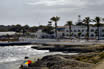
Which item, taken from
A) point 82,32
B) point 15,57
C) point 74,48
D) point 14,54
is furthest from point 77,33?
point 15,57

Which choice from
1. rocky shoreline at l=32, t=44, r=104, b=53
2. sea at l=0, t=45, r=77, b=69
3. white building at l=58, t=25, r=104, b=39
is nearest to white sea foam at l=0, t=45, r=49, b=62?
sea at l=0, t=45, r=77, b=69

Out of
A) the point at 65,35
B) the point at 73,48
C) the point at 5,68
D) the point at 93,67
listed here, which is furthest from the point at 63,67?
the point at 65,35

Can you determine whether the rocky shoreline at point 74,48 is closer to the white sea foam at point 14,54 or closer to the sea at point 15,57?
the white sea foam at point 14,54

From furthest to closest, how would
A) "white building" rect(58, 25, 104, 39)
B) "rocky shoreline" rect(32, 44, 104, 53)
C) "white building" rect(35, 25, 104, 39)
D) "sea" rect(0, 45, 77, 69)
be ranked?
"white building" rect(35, 25, 104, 39) → "white building" rect(58, 25, 104, 39) → "rocky shoreline" rect(32, 44, 104, 53) → "sea" rect(0, 45, 77, 69)

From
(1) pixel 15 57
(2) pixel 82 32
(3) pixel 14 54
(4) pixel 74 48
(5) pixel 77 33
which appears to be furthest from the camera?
(5) pixel 77 33

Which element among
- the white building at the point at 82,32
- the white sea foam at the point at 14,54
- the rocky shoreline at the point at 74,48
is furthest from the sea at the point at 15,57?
the white building at the point at 82,32

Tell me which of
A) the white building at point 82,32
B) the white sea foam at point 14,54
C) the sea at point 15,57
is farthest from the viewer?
the white building at point 82,32

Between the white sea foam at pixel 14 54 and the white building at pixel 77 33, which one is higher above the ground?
the white building at pixel 77 33

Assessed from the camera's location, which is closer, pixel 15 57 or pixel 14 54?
pixel 15 57

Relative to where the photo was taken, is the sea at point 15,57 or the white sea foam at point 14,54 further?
the white sea foam at point 14,54

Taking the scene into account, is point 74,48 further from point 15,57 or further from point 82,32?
point 82,32

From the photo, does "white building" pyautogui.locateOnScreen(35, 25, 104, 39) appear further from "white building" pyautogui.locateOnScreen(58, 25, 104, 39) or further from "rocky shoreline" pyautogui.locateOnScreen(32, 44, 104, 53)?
"rocky shoreline" pyautogui.locateOnScreen(32, 44, 104, 53)

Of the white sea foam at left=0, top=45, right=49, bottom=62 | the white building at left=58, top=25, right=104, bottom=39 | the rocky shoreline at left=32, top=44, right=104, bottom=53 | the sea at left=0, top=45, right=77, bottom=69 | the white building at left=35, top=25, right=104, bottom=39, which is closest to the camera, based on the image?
the sea at left=0, top=45, right=77, bottom=69

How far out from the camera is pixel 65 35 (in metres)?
137
